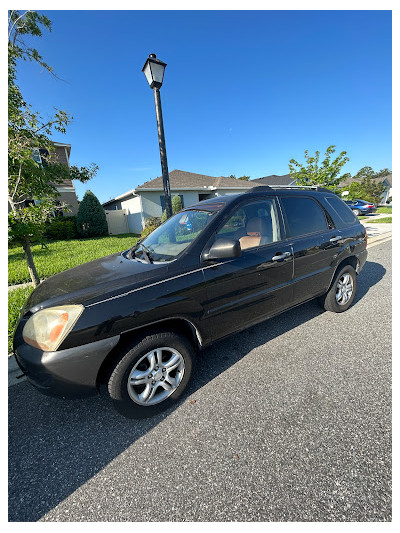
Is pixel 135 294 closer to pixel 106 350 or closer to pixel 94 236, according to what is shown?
pixel 106 350

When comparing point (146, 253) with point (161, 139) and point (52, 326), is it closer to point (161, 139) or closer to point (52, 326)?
point (52, 326)

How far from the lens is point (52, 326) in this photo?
167cm

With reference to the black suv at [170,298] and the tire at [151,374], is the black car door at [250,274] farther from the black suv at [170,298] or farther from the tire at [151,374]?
the tire at [151,374]

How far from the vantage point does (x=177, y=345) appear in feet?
6.64

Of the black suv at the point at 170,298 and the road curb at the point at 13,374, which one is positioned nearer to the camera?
the black suv at the point at 170,298

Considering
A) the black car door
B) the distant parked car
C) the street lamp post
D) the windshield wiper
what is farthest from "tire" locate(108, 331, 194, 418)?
the distant parked car

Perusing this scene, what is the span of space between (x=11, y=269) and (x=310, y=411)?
841 centimetres

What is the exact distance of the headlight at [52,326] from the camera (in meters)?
1.63

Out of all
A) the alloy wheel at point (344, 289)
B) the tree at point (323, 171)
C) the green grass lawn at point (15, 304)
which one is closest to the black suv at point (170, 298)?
the alloy wheel at point (344, 289)

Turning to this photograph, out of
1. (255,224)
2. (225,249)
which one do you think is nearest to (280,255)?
(255,224)

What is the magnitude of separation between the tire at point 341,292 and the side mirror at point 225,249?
2.23 m

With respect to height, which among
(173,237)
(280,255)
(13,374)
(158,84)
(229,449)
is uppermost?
(158,84)

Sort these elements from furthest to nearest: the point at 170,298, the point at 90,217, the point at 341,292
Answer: the point at 90,217 < the point at 341,292 < the point at 170,298

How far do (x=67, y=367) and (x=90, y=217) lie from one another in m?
15.2
